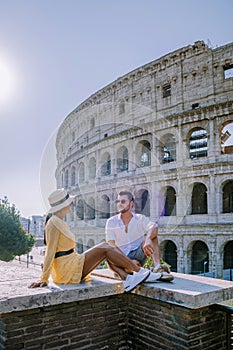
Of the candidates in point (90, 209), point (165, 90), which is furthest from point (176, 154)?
point (90, 209)

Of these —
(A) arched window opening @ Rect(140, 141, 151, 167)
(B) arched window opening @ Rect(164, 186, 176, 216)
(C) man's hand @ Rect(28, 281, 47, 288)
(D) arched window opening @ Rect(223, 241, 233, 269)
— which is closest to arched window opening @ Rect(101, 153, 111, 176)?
(A) arched window opening @ Rect(140, 141, 151, 167)

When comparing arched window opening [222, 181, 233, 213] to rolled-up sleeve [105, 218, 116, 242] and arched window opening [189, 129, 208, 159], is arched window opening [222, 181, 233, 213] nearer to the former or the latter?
arched window opening [189, 129, 208, 159]

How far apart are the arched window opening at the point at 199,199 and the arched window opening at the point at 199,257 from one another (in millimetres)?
2092

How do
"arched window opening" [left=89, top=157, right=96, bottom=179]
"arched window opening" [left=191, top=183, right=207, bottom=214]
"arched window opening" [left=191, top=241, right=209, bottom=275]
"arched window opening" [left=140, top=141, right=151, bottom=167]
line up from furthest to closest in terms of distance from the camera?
"arched window opening" [left=89, top=157, right=96, bottom=179]
"arched window opening" [left=140, top=141, right=151, bottom=167]
"arched window opening" [left=191, top=183, right=207, bottom=214]
"arched window opening" [left=191, top=241, right=209, bottom=275]

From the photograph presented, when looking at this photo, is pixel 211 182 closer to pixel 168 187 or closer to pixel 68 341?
pixel 168 187

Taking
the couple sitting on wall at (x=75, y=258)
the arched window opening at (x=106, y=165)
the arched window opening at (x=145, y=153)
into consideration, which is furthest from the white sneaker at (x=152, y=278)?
the arched window opening at (x=106, y=165)

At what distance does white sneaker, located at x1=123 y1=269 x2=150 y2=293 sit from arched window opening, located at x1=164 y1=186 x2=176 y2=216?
1952 centimetres

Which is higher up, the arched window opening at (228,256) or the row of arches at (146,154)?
the row of arches at (146,154)

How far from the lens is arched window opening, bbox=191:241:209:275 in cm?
2058

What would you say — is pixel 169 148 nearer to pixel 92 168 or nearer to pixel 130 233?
pixel 92 168

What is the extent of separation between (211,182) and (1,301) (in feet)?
60.6

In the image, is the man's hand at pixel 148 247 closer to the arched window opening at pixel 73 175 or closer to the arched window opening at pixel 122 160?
the arched window opening at pixel 122 160

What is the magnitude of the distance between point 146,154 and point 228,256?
909cm

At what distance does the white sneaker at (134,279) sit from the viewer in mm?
3272
